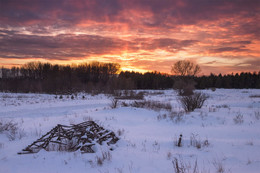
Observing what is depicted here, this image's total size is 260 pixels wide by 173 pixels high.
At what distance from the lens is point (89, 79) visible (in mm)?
72000

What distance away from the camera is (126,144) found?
4910 millimetres

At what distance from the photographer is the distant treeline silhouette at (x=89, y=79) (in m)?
44.3

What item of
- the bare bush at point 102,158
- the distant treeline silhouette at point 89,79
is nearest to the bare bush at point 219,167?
the bare bush at point 102,158

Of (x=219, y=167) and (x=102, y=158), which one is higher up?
(x=219, y=167)

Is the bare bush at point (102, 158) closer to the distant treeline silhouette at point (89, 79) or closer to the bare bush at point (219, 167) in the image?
the bare bush at point (219, 167)

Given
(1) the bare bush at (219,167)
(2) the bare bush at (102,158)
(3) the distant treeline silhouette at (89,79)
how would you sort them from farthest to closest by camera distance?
(3) the distant treeline silhouette at (89,79), (2) the bare bush at (102,158), (1) the bare bush at (219,167)

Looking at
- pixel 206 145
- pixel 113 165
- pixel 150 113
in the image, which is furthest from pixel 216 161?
pixel 150 113

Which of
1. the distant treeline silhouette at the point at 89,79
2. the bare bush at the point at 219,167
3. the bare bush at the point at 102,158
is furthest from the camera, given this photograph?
the distant treeline silhouette at the point at 89,79

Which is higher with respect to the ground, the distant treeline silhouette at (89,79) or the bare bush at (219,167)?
the distant treeline silhouette at (89,79)

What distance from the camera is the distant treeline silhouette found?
145 ft

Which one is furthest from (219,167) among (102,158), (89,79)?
(89,79)

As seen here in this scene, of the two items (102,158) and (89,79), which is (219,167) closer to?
(102,158)

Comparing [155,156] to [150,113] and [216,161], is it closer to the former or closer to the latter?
[216,161]

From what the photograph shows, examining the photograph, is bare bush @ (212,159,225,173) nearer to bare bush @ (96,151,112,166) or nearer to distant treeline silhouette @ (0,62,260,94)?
bare bush @ (96,151,112,166)
